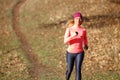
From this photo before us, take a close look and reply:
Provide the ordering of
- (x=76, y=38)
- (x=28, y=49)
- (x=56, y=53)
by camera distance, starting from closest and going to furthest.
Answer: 1. (x=76, y=38)
2. (x=56, y=53)
3. (x=28, y=49)

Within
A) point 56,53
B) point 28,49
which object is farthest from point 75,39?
point 28,49

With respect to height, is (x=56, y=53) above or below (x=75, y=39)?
below

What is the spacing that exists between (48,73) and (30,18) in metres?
11.4

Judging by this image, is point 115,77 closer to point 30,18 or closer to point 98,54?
point 98,54

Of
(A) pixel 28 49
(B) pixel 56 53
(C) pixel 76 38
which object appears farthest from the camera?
(A) pixel 28 49

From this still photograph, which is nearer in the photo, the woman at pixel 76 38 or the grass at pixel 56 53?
the woman at pixel 76 38

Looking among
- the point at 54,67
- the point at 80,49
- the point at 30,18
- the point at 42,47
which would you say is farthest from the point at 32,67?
the point at 30,18

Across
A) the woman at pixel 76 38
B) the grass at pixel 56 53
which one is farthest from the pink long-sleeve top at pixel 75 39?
the grass at pixel 56 53

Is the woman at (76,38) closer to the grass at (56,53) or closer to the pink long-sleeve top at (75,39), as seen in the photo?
the pink long-sleeve top at (75,39)

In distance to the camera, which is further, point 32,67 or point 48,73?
point 32,67

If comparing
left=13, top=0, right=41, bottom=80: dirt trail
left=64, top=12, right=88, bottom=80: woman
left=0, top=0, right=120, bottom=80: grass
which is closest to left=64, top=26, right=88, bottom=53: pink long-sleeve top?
left=64, top=12, right=88, bottom=80: woman

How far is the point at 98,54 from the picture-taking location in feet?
49.7

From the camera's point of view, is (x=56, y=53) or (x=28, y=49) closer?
(x=56, y=53)

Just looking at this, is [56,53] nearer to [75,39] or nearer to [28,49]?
[28,49]
